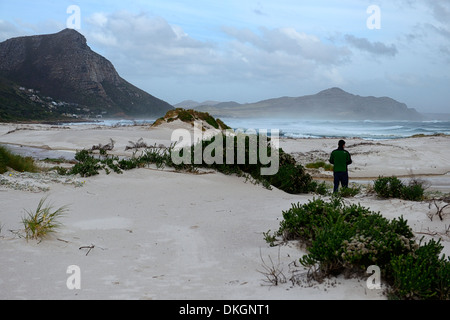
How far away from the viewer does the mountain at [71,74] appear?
71.4 meters

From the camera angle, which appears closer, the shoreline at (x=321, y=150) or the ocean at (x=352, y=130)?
the shoreline at (x=321, y=150)

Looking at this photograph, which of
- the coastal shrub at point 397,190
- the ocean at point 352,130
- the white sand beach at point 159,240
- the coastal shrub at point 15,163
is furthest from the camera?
the ocean at point 352,130

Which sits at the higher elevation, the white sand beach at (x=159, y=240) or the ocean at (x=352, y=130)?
the ocean at (x=352, y=130)

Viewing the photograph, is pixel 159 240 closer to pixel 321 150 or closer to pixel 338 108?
pixel 321 150

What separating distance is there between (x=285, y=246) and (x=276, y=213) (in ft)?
7.48

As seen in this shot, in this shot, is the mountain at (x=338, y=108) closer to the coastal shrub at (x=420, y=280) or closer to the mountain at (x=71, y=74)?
the mountain at (x=71, y=74)

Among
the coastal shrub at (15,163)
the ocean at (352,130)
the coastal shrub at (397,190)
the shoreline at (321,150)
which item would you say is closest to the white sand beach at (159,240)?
the coastal shrub at (397,190)

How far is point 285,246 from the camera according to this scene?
217 inches

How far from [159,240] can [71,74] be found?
76605 mm

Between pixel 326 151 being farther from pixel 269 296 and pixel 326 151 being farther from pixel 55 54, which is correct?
pixel 55 54

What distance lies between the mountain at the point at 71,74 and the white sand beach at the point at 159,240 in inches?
2439

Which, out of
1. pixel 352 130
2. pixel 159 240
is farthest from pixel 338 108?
pixel 159 240
